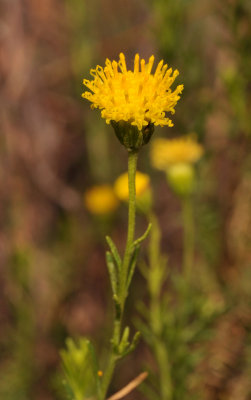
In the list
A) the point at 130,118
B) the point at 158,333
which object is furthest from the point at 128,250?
the point at 158,333

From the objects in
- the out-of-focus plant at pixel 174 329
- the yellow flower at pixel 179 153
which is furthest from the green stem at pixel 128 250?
the yellow flower at pixel 179 153

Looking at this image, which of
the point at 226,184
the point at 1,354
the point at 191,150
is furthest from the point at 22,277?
the point at 226,184

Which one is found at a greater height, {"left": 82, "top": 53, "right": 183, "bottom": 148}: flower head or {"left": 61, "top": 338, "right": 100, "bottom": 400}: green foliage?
{"left": 82, "top": 53, "right": 183, "bottom": 148}: flower head

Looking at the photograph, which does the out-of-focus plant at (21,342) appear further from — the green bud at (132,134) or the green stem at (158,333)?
the green bud at (132,134)

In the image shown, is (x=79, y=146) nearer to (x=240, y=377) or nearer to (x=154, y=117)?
(x=240, y=377)

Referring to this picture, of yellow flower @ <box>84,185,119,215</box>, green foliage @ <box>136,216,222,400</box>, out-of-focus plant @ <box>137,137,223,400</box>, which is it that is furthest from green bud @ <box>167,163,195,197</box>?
yellow flower @ <box>84,185,119,215</box>

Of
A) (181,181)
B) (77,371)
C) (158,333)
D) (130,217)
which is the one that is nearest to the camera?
(130,217)

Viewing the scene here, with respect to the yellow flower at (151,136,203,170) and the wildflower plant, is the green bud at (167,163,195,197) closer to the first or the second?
the yellow flower at (151,136,203,170)

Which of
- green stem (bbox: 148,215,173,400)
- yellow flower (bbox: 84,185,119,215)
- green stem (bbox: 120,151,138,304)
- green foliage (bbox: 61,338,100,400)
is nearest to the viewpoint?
green stem (bbox: 120,151,138,304)

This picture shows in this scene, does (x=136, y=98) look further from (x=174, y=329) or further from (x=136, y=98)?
(x=174, y=329)
